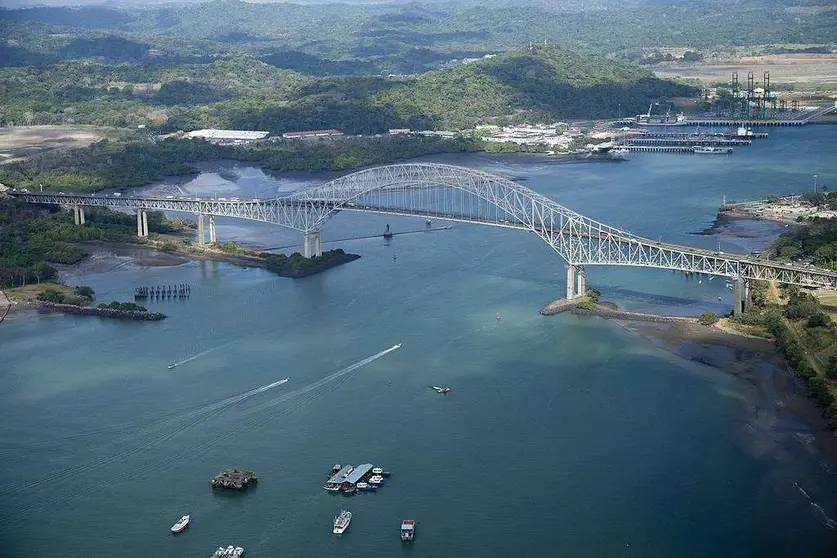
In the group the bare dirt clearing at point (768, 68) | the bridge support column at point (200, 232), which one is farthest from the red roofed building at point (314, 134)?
the bare dirt clearing at point (768, 68)

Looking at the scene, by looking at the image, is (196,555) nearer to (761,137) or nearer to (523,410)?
(523,410)

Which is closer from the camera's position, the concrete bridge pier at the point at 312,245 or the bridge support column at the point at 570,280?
the bridge support column at the point at 570,280

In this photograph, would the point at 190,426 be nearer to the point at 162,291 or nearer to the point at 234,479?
the point at 234,479

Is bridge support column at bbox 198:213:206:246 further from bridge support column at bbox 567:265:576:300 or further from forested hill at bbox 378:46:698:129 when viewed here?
forested hill at bbox 378:46:698:129

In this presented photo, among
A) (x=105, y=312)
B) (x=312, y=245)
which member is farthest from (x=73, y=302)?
(x=312, y=245)

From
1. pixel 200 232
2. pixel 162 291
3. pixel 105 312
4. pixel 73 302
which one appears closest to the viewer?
pixel 105 312

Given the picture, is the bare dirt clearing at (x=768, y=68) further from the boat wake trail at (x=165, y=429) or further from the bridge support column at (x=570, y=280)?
the boat wake trail at (x=165, y=429)
